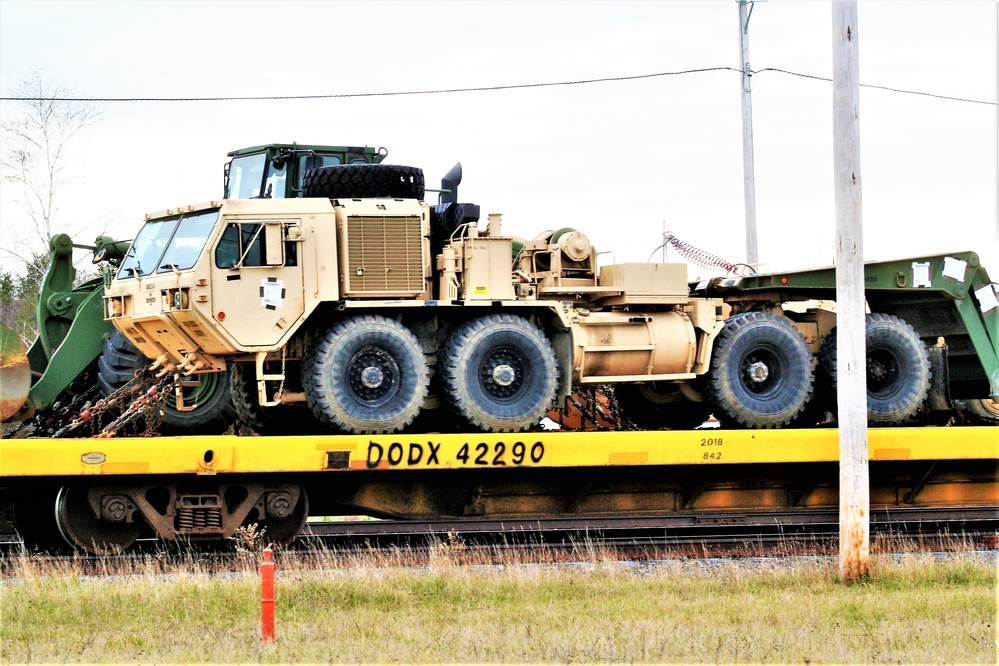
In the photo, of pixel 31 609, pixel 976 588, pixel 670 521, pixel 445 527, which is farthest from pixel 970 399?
pixel 31 609

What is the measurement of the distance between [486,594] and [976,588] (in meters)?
3.93

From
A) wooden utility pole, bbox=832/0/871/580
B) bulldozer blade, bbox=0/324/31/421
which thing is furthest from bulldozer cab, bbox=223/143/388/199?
wooden utility pole, bbox=832/0/871/580

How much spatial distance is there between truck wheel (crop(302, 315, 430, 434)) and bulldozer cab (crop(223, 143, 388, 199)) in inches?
98.4

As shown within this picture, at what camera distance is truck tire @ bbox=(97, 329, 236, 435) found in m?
13.7

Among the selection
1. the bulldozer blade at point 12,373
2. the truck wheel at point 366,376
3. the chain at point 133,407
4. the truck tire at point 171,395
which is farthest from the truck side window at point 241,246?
the bulldozer blade at point 12,373

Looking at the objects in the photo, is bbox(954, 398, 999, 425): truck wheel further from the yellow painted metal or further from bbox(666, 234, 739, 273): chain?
bbox(666, 234, 739, 273): chain

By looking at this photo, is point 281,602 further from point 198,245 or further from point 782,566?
point 782,566

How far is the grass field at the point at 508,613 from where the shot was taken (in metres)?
8.17

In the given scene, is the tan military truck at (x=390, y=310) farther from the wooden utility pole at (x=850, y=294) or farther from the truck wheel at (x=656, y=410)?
the wooden utility pole at (x=850, y=294)

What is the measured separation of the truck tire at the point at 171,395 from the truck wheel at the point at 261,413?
0.88ft

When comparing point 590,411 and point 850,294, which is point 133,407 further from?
point 850,294

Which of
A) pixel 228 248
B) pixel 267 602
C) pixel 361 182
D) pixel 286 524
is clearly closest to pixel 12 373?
pixel 228 248

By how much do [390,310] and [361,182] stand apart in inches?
51.5

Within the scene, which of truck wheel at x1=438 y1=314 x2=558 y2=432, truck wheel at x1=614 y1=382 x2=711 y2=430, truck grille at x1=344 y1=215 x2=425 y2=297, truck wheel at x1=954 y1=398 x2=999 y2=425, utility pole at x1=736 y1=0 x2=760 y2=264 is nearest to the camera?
truck grille at x1=344 y1=215 x2=425 y2=297
